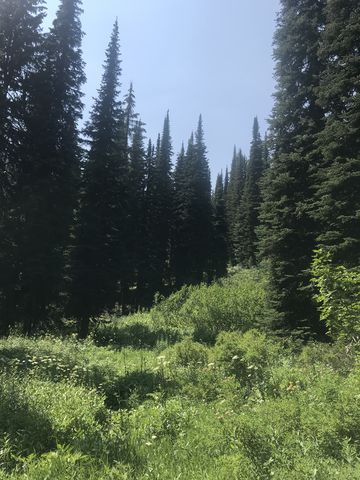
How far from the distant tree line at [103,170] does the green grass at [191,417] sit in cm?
477

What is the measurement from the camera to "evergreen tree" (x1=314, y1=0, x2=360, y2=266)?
13391 mm

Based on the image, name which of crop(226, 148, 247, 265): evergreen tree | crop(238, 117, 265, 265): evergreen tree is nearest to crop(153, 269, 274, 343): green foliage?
crop(238, 117, 265, 265): evergreen tree

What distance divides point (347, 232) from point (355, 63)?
5.85 meters

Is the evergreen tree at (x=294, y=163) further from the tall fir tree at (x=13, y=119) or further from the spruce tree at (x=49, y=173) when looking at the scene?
the tall fir tree at (x=13, y=119)

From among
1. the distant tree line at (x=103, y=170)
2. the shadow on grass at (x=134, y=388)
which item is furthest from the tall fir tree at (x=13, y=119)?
the shadow on grass at (x=134, y=388)

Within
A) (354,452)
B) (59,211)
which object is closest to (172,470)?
(354,452)

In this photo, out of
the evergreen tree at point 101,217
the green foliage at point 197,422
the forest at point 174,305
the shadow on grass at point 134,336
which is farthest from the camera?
the evergreen tree at point 101,217

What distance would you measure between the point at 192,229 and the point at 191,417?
4236 cm

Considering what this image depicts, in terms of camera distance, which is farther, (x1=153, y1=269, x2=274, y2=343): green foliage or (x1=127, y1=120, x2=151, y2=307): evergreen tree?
(x1=127, y1=120, x2=151, y2=307): evergreen tree

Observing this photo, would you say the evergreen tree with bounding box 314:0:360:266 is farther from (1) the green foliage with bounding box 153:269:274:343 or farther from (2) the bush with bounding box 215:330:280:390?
(1) the green foliage with bounding box 153:269:274:343

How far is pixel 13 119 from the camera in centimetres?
1513

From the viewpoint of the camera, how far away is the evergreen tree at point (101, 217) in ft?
68.5

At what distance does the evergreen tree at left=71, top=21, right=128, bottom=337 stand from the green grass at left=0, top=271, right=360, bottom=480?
29.7ft

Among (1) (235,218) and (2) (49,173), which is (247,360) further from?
(1) (235,218)
